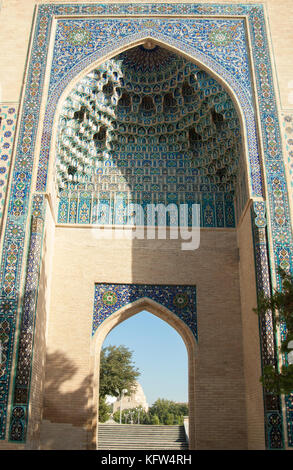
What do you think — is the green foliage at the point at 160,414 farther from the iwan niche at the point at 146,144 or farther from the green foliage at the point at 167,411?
A: the iwan niche at the point at 146,144

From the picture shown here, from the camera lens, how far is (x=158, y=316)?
8.11 metres

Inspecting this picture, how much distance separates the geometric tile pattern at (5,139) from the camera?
7.05 metres

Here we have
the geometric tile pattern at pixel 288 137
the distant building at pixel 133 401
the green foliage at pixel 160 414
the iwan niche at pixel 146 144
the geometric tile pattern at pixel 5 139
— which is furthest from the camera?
the distant building at pixel 133 401

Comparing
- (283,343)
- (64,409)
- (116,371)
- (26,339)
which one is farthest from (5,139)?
(116,371)

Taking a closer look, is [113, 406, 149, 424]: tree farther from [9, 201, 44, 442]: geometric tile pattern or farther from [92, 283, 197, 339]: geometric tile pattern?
[9, 201, 44, 442]: geometric tile pattern

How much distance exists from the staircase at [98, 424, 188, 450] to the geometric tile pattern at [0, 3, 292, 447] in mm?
4746

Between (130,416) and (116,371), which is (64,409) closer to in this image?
(116,371)

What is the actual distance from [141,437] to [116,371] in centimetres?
726

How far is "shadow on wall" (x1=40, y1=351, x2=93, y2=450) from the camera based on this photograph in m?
7.06

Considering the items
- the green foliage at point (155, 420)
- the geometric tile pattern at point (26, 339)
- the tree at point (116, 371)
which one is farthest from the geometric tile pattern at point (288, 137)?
the green foliage at point (155, 420)

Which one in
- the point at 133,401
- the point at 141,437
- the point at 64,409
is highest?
the point at 133,401

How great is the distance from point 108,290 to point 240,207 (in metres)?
2.39

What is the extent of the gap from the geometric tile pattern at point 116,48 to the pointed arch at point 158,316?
1613 mm

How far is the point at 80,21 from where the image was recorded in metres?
8.34
